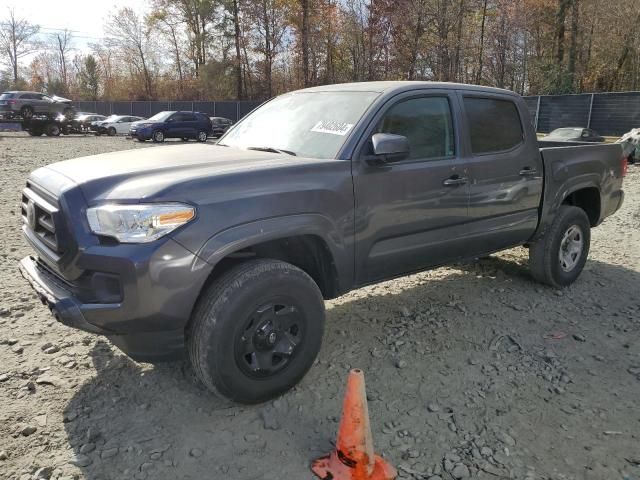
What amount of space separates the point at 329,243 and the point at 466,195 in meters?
1.42

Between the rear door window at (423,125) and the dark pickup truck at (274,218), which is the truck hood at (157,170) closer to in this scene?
the dark pickup truck at (274,218)

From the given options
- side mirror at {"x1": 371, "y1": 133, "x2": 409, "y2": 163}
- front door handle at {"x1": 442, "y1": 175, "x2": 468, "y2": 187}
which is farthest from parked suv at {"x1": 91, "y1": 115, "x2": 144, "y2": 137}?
side mirror at {"x1": 371, "y1": 133, "x2": 409, "y2": 163}

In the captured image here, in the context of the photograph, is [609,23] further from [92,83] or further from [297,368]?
[92,83]

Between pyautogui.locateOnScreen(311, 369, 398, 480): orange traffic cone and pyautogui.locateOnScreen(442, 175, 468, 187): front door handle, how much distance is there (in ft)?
6.35

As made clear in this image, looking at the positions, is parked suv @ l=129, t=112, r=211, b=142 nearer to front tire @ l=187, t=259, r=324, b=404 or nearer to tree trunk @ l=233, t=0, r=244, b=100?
tree trunk @ l=233, t=0, r=244, b=100

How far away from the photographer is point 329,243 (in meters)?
3.34

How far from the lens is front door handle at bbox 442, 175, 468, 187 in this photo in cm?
400

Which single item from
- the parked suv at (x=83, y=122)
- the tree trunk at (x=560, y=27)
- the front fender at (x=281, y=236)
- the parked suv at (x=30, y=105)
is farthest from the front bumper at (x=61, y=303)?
the tree trunk at (x=560, y=27)

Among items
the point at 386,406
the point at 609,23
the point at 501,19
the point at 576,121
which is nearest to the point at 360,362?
the point at 386,406

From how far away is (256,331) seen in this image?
3023mm

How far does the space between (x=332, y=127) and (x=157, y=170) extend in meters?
1.28

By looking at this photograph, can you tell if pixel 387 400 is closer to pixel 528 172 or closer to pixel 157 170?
pixel 157 170

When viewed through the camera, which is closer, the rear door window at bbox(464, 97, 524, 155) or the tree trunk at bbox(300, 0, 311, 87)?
the rear door window at bbox(464, 97, 524, 155)

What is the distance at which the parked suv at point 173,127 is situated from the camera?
25952 millimetres
